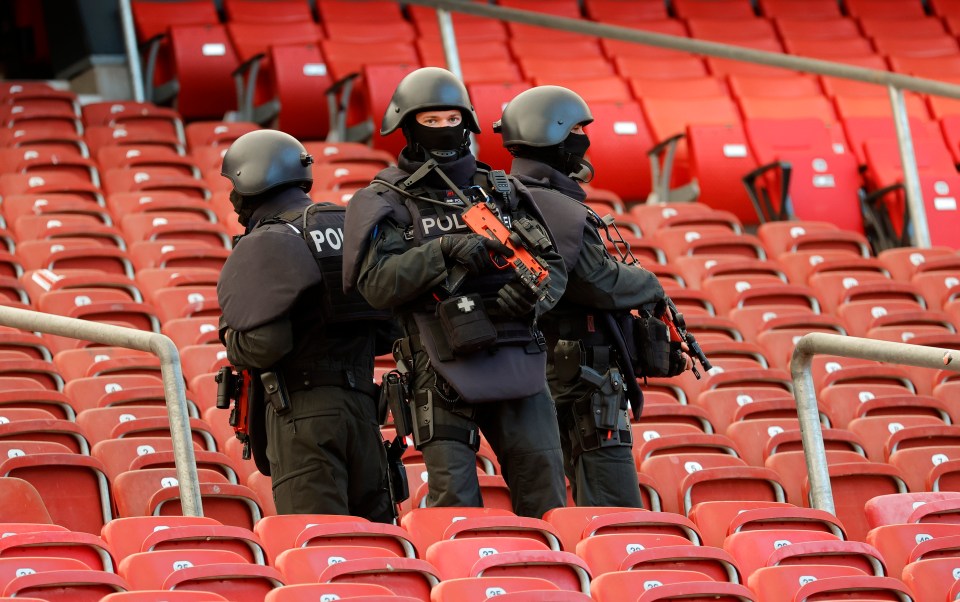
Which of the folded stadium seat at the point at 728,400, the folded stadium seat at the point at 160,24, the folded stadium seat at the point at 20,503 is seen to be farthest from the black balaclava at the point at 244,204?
the folded stadium seat at the point at 160,24

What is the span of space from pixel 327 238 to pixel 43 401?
Result: 138 cm

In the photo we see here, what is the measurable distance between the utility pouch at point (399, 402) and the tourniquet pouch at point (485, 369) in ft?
0.44

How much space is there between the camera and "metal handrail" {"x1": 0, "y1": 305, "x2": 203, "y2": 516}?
4.90m

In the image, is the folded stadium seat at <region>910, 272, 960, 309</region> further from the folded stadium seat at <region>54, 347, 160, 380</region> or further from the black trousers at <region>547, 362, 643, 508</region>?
the folded stadium seat at <region>54, 347, 160, 380</region>

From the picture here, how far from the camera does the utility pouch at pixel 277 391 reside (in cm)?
522

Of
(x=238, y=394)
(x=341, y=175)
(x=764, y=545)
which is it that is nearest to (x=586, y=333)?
Answer: (x=764, y=545)

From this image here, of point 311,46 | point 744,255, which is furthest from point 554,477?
point 311,46

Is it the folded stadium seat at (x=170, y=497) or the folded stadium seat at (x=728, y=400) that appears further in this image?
the folded stadium seat at (x=728, y=400)

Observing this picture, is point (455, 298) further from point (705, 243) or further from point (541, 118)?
point (705, 243)

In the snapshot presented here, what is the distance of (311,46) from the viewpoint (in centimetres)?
1149

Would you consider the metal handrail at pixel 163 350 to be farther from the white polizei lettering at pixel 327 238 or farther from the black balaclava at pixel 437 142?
the black balaclava at pixel 437 142

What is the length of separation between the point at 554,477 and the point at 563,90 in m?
1.50

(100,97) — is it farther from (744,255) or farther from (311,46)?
(744,255)

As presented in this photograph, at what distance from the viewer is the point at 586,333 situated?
559 cm
